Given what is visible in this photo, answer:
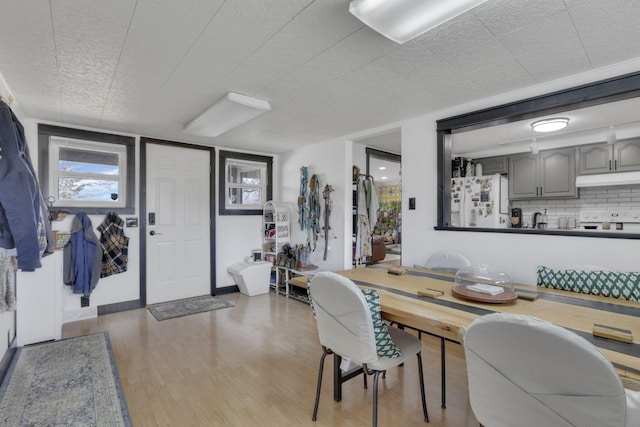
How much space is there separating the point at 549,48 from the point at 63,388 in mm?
3900

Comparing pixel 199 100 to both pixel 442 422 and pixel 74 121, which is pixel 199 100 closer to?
pixel 74 121

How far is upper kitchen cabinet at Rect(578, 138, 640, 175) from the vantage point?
12.4ft

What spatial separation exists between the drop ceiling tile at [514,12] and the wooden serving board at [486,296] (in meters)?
1.46

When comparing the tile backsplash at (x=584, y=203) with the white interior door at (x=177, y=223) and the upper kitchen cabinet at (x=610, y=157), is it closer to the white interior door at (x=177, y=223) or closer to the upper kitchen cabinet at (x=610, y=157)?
the upper kitchen cabinet at (x=610, y=157)

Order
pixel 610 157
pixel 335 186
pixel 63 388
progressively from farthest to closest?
pixel 335 186 < pixel 610 157 < pixel 63 388

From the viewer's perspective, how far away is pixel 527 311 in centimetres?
148

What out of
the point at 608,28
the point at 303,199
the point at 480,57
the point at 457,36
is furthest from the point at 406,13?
the point at 303,199

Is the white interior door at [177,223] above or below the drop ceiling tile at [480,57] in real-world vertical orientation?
below

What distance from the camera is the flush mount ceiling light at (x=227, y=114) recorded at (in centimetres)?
271

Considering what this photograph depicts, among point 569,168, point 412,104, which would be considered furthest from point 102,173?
point 569,168

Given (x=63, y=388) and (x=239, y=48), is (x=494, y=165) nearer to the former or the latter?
(x=239, y=48)

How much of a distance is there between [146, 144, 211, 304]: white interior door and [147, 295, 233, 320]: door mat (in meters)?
0.16

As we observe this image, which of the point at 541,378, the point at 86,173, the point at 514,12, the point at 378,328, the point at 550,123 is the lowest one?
the point at 378,328

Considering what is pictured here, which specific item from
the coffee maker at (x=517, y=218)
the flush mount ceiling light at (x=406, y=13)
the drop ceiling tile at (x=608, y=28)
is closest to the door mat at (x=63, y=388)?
the flush mount ceiling light at (x=406, y=13)
